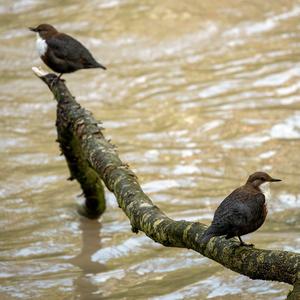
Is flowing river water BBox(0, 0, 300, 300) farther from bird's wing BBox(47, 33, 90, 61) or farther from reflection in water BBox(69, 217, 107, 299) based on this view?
bird's wing BBox(47, 33, 90, 61)

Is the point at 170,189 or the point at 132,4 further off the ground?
the point at 132,4

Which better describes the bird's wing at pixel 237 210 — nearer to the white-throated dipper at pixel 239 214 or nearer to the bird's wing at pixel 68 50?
the white-throated dipper at pixel 239 214

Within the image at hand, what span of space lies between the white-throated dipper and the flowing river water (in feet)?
4.53

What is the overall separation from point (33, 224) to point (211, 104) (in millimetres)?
3303

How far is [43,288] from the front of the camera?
18.3 ft

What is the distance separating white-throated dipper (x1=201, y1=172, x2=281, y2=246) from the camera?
3.77 metres

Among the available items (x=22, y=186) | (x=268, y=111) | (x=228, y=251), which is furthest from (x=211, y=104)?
(x=228, y=251)

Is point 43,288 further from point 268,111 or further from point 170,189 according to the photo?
point 268,111

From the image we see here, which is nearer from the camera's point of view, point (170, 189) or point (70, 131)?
point (70, 131)

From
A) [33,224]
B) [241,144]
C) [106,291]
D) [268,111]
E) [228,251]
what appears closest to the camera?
[228,251]

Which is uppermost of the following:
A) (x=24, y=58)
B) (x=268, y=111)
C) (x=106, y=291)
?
(x=24, y=58)

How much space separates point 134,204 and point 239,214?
87cm

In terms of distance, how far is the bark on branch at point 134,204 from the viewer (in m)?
3.61

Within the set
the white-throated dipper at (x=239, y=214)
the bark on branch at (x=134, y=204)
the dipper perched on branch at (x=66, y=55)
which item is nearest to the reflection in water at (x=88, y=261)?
the bark on branch at (x=134, y=204)
